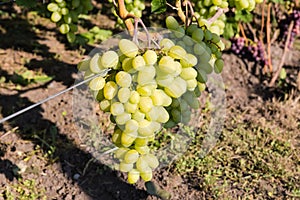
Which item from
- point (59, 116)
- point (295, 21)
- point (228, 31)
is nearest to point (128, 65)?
point (59, 116)

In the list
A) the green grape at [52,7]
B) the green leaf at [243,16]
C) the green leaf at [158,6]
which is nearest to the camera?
Result: the green leaf at [158,6]

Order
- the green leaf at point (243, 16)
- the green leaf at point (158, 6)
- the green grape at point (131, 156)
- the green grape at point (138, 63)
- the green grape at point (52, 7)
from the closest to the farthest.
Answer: the green grape at point (138, 63), the green grape at point (131, 156), the green leaf at point (158, 6), the green grape at point (52, 7), the green leaf at point (243, 16)

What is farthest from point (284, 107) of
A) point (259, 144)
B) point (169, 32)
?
point (169, 32)

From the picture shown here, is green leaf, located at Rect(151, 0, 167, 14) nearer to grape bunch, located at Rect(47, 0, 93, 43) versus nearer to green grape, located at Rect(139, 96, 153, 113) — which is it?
green grape, located at Rect(139, 96, 153, 113)

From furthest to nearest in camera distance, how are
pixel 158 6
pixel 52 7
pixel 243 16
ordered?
pixel 243 16 → pixel 52 7 → pixel 158 6

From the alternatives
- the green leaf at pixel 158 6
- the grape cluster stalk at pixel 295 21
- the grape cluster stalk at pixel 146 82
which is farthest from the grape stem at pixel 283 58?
the grape cluster stalk at pixel 146 82

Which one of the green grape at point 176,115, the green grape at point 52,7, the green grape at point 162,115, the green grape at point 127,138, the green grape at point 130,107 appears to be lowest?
the green grape at point 52,7

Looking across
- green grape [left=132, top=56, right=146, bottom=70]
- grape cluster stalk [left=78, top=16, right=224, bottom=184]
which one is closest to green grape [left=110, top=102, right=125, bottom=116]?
grape cluster stalk [left=78, top=16, right=224, bottom=184]

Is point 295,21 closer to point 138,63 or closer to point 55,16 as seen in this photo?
point 55,16

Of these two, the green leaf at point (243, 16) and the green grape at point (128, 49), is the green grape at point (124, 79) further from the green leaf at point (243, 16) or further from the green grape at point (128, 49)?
the green leaf at point (243, 16)
